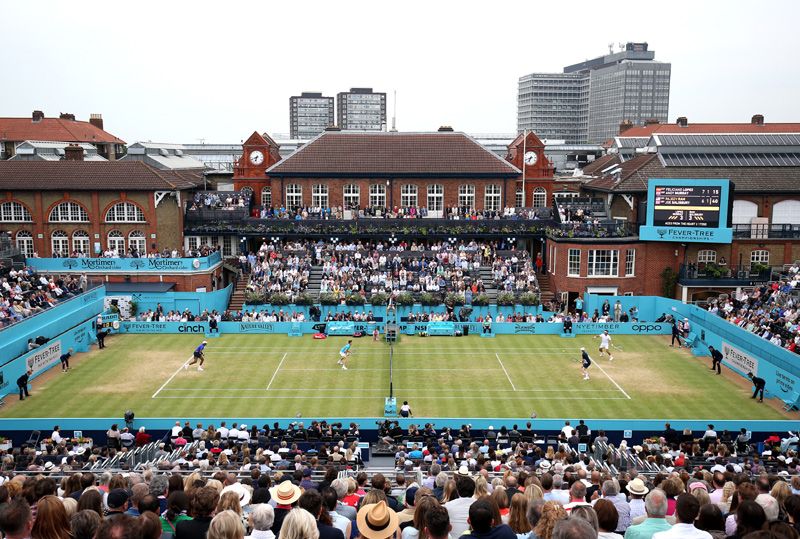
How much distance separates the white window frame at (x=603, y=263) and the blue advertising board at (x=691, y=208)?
10.8 ft

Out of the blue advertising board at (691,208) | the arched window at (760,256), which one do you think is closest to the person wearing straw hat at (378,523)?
the blue advertising board at (691,208)

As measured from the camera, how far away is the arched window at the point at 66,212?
52.4 metres

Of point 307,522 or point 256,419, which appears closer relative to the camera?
point 307,522

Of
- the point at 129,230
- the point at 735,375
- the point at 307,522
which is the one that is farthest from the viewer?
the point at 129,230

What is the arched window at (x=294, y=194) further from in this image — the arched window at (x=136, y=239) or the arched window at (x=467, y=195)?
the arched window at (x=467, y=195)

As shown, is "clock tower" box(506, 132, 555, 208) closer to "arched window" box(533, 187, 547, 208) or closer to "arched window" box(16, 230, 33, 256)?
"arched window" box(533, 187, 547, 208)

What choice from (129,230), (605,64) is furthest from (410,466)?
(605,64)

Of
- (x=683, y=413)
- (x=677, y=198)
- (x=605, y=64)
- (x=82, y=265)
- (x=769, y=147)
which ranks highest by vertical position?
(x=605, y=64)

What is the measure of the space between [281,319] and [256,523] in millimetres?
36567

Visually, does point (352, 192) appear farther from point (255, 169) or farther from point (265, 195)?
point (255, 169)

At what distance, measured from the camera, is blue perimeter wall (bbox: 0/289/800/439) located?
2577cm

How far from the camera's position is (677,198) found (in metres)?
47.8

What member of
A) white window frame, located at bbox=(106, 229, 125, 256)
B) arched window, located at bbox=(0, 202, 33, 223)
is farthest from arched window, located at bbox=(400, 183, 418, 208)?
arched window, located at bbox=(0, 202, 33, 223)

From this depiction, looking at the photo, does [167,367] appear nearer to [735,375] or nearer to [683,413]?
[683,413]
